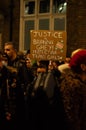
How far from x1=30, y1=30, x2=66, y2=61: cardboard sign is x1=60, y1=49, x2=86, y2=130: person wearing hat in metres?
4.03

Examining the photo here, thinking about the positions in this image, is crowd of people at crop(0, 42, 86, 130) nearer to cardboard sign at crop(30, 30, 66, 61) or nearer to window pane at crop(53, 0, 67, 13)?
cardboard sign at crop(30, 30, 66, 61)

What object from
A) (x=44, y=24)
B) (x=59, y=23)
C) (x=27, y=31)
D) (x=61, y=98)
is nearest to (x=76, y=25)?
(x=59, y=23)

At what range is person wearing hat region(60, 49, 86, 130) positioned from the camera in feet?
11.5

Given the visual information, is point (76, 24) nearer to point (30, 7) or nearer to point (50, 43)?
point (30, 7)

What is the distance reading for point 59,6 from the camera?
43.2 feet

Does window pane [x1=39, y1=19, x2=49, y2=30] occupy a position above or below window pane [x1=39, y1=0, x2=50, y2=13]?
below

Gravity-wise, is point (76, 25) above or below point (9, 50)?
above

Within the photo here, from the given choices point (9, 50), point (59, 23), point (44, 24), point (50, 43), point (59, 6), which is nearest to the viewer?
point (9, 50)

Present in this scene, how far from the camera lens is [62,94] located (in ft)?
11.8

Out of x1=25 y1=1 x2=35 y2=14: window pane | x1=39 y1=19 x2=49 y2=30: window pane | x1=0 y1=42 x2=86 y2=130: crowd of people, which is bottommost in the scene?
x1=0 y1=42 x2=86 y2=130: crowd of people

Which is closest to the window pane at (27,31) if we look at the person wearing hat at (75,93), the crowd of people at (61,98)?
the crowd of people at (61,98)

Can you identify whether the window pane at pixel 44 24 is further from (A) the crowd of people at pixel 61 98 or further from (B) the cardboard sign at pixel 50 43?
(A) the crowd of people at pixel 61 98

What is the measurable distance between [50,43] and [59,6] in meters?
5.34

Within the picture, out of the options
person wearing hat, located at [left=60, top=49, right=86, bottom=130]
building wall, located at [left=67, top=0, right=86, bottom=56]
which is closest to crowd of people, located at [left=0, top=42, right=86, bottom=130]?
person wearing hat, located at [left=60, top=49, right=86, bottom=130]
